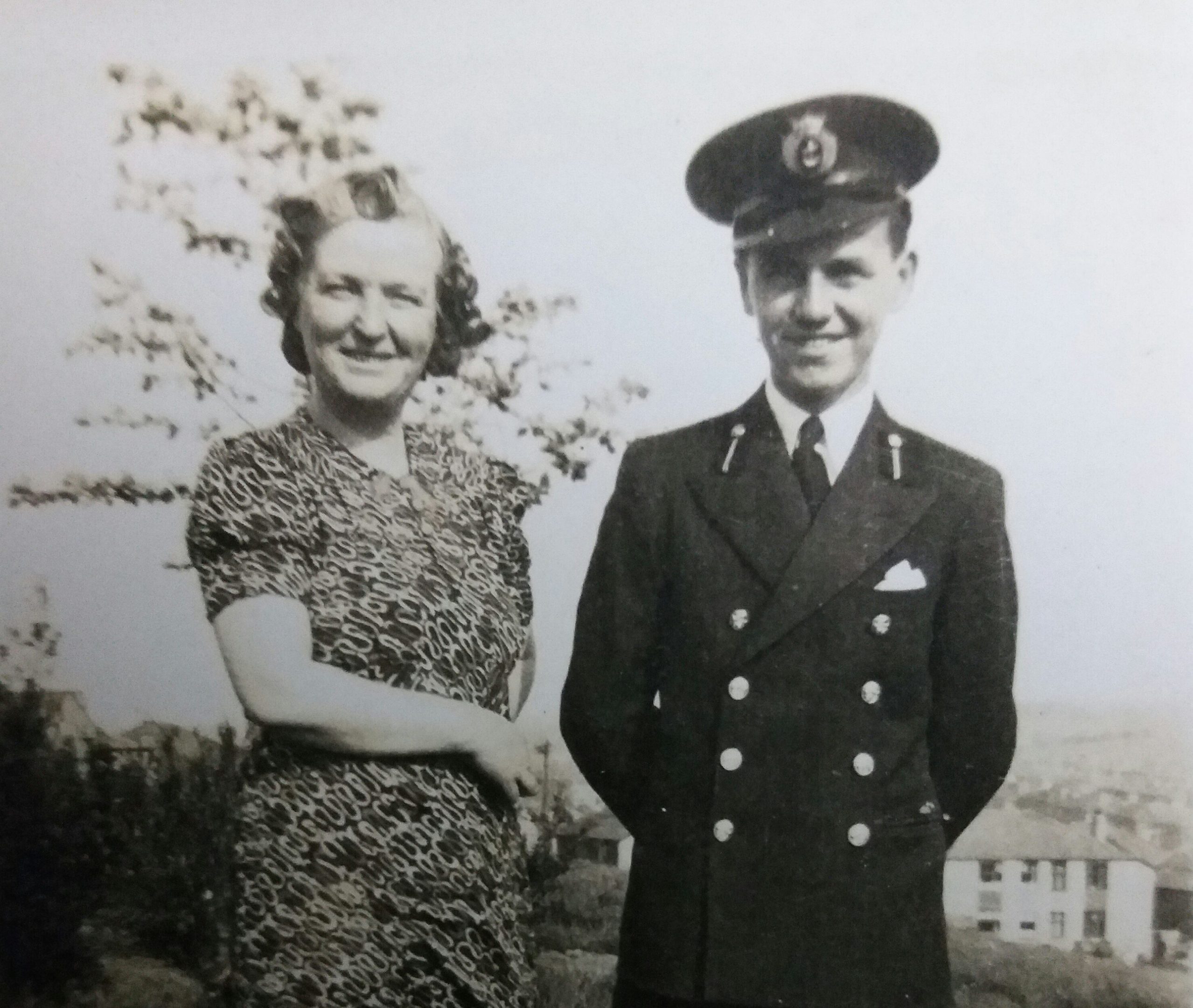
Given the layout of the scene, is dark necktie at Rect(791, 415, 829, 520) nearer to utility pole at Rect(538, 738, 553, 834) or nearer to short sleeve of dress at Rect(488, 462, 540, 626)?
short sleeve of dress at Rect(488, 462, 540, 626)

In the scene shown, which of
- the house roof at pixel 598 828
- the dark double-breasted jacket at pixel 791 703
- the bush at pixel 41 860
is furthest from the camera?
the bush at pixel 41 860

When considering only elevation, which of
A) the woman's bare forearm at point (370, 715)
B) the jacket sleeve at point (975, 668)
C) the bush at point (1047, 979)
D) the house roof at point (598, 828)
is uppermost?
the jacket sleeve at point (975, 668)

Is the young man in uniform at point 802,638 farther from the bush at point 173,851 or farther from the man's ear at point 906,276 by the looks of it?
the bush at point 173,851

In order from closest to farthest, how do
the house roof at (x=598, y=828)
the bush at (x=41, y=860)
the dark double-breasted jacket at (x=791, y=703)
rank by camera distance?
the dark double-breasted jacket at (x=791, y=703)
the house roof at (x=598, y=828)
the bush at (x=41, y=860)

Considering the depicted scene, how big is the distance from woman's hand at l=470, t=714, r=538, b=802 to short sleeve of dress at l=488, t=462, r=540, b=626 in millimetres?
165

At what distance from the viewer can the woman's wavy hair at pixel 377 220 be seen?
180cm

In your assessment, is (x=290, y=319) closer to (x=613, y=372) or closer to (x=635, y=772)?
(x=613, y=372)

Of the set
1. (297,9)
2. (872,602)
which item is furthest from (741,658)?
(297,9)

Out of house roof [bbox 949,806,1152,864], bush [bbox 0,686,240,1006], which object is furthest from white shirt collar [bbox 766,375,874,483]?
bush [bbox 0,686,240,1006]

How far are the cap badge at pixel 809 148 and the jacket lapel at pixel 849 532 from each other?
385 mm

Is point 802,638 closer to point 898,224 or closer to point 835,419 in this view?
point 835,419

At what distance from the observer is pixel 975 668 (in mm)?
1729

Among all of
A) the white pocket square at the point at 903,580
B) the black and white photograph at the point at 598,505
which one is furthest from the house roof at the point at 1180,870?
the white pocket square at the point at 903,580

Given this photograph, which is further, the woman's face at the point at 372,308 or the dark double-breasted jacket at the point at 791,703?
the woman's face at the point at 372,308
